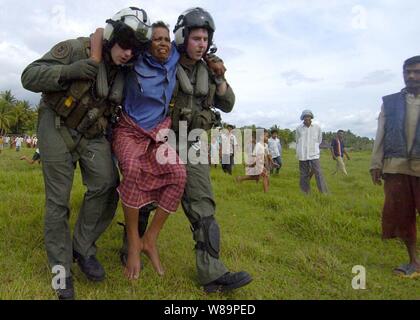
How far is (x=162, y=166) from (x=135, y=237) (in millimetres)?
672

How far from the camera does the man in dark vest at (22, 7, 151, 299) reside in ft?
9.93

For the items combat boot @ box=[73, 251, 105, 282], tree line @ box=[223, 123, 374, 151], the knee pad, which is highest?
tree line @ box=[223, 123, 374, 151]

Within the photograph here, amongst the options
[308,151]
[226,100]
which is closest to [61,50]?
[226,100]

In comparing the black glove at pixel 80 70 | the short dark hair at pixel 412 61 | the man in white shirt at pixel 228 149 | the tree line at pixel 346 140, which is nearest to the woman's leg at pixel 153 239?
the black glove at pixel 80 70

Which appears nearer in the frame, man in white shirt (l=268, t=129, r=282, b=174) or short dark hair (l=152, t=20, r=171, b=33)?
short dark hair (l=152, t=20, r=171, b=33)

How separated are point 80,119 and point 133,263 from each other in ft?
4.26

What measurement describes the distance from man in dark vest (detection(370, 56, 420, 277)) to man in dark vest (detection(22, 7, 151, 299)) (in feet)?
8.89

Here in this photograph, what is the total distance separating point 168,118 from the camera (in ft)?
11.6

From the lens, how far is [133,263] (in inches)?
135

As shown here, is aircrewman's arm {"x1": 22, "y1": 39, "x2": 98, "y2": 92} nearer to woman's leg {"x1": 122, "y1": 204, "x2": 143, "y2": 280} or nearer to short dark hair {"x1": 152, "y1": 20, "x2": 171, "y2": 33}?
short dark hair {"x1": 152, "y1": 20, "x2": 171, "y2": 33}

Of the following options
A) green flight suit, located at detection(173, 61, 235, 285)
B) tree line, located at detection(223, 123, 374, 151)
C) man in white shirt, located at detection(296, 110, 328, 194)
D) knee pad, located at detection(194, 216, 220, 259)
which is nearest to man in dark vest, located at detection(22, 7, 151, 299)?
green flight suit, located at detection(173, 61, 235, 285)

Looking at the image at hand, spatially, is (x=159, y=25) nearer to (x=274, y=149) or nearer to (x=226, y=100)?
(x=226, y=100)

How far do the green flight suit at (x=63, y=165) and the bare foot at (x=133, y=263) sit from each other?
0.32 meters

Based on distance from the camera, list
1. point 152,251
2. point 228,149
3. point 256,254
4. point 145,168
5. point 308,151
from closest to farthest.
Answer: point 145,168 < point 152,251 < point 256,254 < point 308,151 < point 228,149
